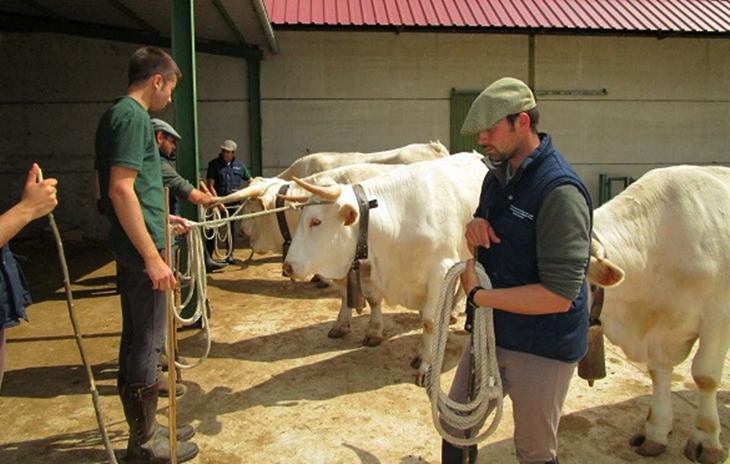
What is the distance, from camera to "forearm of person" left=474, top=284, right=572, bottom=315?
1.83 m

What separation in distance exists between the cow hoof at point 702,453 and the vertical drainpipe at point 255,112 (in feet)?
29.6

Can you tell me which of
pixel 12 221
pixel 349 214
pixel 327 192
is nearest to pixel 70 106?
pixel 327 192

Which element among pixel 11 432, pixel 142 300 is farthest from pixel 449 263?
pixel 11 432

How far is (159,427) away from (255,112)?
844 centimetres

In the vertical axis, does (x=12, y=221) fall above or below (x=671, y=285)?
above

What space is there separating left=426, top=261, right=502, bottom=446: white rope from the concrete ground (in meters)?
1.08

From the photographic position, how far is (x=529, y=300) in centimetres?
185

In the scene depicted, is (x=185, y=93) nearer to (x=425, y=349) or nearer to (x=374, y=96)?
(x=425, y=349)

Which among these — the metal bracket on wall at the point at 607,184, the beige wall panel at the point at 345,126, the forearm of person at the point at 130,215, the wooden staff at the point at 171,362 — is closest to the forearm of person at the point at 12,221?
the forearm of person at the point at 130,215

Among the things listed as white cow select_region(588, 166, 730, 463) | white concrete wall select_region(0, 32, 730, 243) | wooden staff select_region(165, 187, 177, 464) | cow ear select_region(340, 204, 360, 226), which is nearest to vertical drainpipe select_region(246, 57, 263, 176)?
white concrete wall select_region(0, 32, 730, 243)

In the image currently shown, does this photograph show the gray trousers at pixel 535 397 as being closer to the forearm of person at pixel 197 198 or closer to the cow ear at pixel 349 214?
the cow ear at pixel 349 214

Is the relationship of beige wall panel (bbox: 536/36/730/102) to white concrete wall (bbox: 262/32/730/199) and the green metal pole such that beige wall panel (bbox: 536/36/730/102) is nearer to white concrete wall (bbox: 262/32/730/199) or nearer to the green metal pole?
white concrete wall (bbox: 262/32/730/199)

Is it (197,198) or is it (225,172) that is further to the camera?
(225,172)

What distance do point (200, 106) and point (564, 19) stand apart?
7.31m
